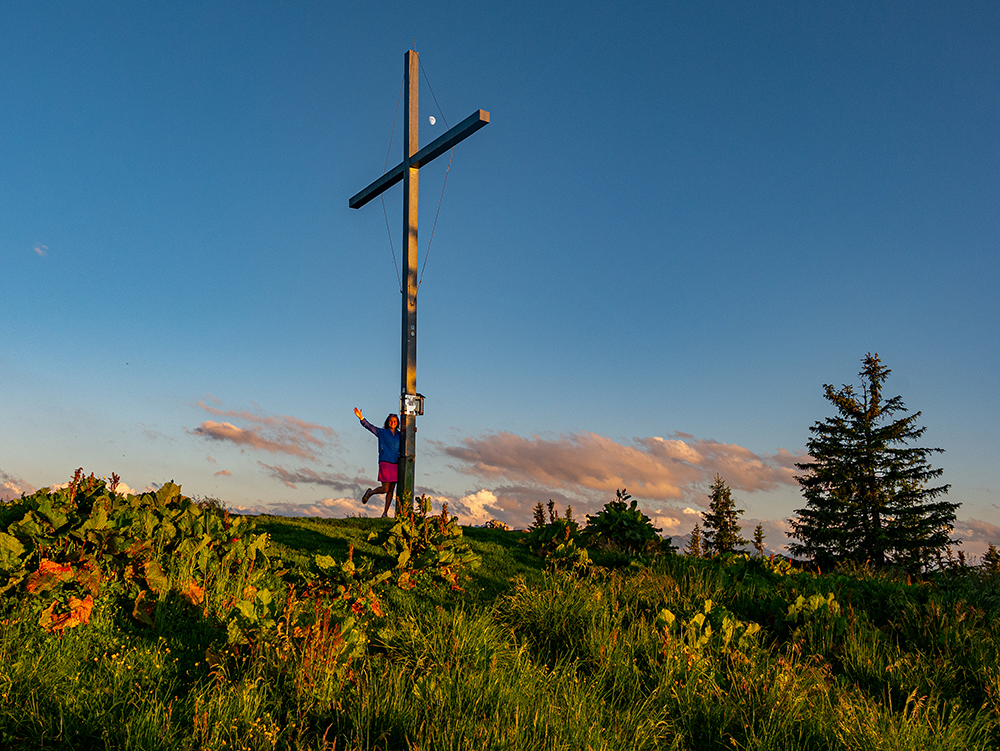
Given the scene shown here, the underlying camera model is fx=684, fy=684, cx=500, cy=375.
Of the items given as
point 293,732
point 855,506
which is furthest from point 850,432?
point 293,732

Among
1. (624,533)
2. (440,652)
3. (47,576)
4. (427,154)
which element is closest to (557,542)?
(624,533)

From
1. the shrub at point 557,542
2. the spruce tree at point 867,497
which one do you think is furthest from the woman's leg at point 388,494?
the spruce tree at point 867,497

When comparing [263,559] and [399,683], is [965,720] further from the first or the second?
[263,559]

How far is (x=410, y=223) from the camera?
474 inches

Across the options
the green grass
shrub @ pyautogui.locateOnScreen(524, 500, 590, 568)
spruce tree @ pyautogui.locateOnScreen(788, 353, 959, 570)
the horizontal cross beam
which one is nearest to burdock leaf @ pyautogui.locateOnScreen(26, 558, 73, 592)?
the green grass

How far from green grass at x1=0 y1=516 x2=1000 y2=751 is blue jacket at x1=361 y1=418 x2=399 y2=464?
4.74m

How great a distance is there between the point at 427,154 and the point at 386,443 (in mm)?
5213

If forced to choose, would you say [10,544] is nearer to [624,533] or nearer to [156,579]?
[156,579]

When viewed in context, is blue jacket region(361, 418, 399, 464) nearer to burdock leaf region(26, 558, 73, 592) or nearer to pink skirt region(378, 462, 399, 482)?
pink skirt region(378, 462, 399, 482)

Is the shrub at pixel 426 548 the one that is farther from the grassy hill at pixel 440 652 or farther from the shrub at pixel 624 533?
the shrub at pixel 624 533

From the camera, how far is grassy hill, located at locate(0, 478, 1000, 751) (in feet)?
13.6

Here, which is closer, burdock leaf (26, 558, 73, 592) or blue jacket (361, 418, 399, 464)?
burdock leaf (26, 558, 73, 592)

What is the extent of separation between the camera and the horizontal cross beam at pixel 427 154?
36.2ft

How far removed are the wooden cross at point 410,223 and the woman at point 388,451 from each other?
1.22m
